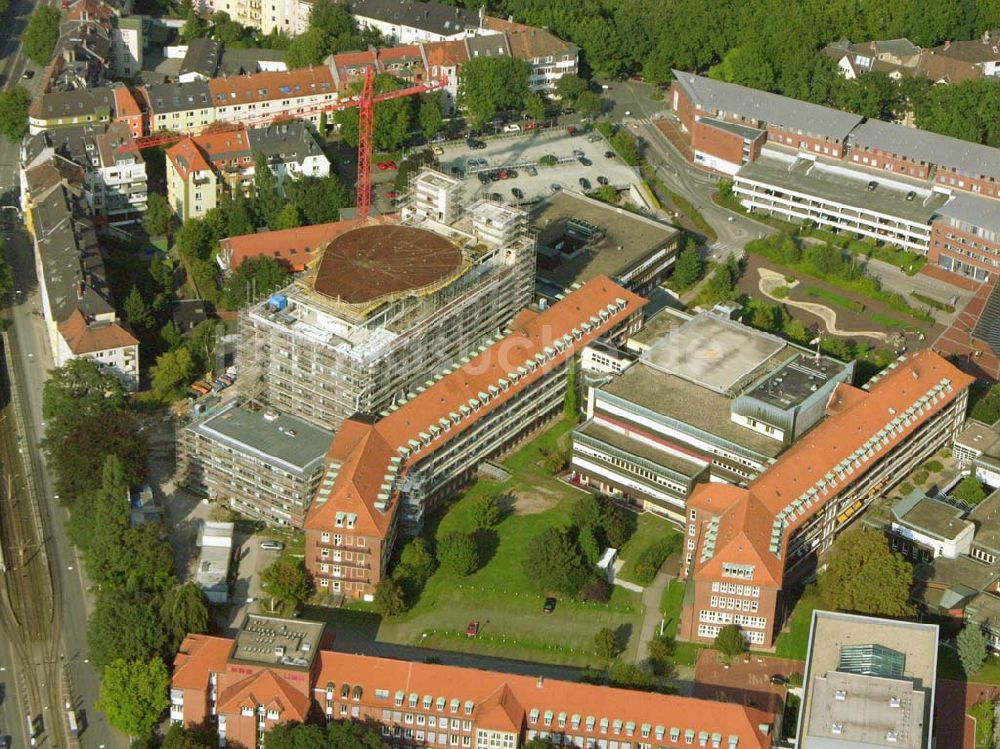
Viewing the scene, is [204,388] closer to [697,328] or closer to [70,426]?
[70,426]

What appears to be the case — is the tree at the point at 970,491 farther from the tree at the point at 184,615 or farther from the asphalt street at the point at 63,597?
the asphalt street at the point at 63,597

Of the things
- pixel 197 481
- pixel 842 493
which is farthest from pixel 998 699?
pixel 197 481

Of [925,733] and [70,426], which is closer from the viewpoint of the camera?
[925,733]

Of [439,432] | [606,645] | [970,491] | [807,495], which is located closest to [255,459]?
[439,432]

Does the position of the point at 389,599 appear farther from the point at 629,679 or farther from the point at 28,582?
the point at 28,582

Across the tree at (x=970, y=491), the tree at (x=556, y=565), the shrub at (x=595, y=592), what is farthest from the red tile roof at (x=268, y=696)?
the tree at (x=970, y=491)

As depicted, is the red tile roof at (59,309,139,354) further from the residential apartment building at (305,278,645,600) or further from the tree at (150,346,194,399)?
the residential apartment building at (305,278,645,600)

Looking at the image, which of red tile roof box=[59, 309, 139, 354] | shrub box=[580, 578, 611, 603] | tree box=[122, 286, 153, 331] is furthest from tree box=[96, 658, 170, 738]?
tree box=[122, 286, 153, 331]

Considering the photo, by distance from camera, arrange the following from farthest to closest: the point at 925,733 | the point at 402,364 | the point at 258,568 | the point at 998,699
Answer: the point at 402,364, the point at 258,568, the point at 998,699, the point at 925,733
